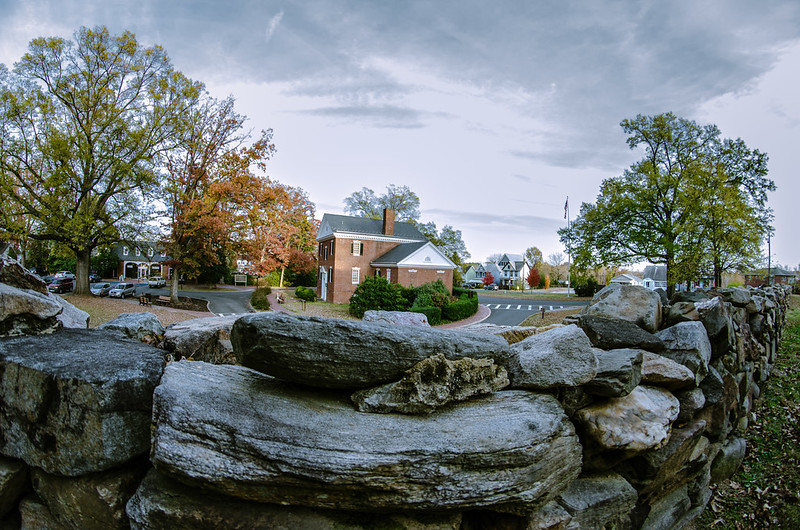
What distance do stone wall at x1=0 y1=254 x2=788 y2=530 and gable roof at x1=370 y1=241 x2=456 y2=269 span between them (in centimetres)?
Answer: 2964

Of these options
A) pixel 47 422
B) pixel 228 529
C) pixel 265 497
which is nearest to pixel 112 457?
pixel 47 422

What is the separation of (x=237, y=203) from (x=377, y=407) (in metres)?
24.2

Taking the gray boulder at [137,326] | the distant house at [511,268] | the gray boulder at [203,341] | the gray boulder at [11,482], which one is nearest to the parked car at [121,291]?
the gray boulder at [137,326]

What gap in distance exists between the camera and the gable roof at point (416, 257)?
3344 centimetres

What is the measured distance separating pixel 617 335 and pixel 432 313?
19.3 metres

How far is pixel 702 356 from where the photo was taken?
424 cm

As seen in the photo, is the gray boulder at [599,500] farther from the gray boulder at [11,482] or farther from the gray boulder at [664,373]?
the gray boulder at [11,482]

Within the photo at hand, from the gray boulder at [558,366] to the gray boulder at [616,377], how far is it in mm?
138

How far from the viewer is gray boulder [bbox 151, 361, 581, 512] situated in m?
2.35

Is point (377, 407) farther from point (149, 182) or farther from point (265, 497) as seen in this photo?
point (149, 182)

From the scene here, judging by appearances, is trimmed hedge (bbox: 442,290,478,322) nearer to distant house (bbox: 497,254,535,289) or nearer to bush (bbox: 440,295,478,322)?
bush (bbox: 440,295,478,322)

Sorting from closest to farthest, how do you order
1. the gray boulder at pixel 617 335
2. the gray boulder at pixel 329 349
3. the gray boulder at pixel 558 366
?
the gray boulder at pixel 329 349 < the gray boulder at pixel 558 366 < the gray boulder at pixel 617 335

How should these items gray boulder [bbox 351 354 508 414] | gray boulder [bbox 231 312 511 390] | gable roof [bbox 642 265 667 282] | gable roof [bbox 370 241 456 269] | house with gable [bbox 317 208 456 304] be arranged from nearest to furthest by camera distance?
gray boulder [bbox 231 312 511 390] < gray boulder [bbox 351 354 508 414] < gable roof [bbox 370 241 456 269] < house with gable [bbox 317 208 456 304] < gable roof [bbox 642 265 667 282]

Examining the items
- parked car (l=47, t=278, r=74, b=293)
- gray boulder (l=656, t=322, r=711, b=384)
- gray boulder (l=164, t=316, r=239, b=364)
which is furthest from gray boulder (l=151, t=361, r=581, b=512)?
parked car (l=47, t=278, r=74, b=293)
